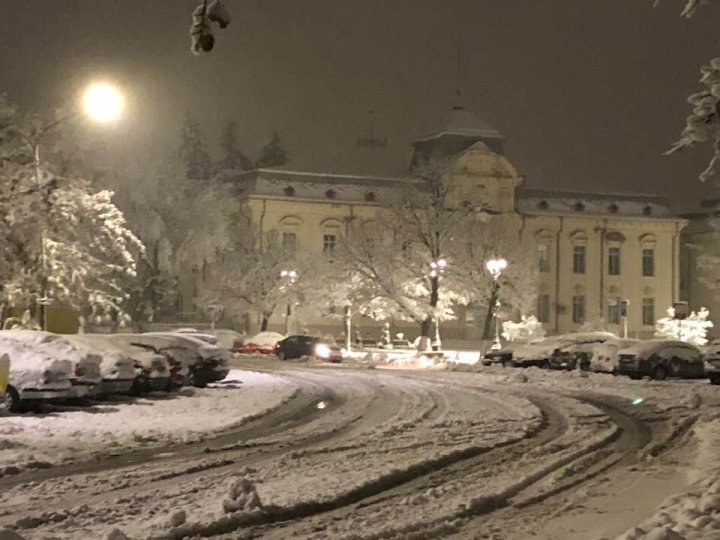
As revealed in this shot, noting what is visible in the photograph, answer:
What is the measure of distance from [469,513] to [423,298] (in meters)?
51.3

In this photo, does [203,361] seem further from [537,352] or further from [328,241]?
[328,241]

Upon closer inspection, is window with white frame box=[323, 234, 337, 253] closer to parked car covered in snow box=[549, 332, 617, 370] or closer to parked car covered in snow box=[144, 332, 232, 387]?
parked car covered in snow box=[549, 332, 617, 370]

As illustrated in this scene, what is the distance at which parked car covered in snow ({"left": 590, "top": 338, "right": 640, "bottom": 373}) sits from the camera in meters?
38.4

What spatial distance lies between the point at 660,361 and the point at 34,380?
965 inches

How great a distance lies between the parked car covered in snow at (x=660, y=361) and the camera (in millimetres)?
37062

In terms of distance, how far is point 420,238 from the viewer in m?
61.8

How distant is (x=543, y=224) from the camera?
282 feet

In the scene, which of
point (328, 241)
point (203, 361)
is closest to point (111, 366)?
point (203, 361)

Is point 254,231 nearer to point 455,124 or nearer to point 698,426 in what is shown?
point 455,124

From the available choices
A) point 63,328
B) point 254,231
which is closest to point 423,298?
point 254,231

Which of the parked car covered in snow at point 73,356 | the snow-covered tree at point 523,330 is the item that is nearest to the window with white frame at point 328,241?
the snow-covered tree at point 523,330

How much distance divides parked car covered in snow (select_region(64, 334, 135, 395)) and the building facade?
171ft

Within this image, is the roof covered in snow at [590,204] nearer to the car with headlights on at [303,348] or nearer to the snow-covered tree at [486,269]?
the snow-covered tree at [486,269]

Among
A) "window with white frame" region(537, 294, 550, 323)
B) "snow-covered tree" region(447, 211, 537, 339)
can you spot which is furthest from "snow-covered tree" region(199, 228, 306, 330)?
"window with white frame" region(537, 294, 550, 323)
